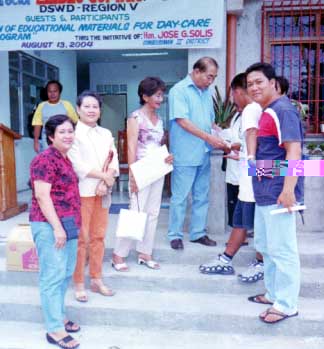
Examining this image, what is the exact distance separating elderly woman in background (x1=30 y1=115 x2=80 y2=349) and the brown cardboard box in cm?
77

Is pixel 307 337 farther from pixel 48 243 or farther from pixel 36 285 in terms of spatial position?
pixel 36 285

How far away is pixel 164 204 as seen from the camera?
19.2ft

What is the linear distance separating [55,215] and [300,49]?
420cm

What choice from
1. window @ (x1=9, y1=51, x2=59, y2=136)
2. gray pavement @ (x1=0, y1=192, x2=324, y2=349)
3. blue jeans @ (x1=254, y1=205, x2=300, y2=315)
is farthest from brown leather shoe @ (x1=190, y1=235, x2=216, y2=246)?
window @ (x1=9, y1=51, x2=59, y2=136)

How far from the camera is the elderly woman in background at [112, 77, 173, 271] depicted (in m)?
3.38

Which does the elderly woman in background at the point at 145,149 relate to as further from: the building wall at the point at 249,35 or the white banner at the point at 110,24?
the building wall at the point at 249,35

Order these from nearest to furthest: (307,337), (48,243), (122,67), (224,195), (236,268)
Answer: (48,243) → (307,337) → (236,268) → (224,195) → (122,67)

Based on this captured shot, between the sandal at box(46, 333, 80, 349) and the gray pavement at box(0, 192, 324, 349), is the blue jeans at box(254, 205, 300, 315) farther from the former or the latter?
the sandal at box(46, 333, 80, 349)

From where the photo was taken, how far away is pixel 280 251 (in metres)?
2.65

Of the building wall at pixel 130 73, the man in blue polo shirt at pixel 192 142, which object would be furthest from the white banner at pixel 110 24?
the building wall at pixel 130 73

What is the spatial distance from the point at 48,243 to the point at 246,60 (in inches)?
153

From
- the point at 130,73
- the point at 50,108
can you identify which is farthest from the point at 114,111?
the point at 50,108

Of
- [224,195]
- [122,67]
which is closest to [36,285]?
[224,195]

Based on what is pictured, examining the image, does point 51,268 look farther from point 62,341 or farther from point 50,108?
point 50,108
